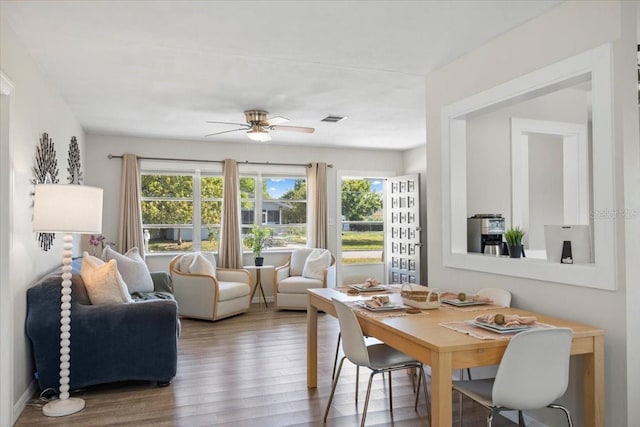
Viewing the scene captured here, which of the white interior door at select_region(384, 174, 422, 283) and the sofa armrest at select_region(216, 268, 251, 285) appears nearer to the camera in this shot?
the sofa armrest at select_region(216, 268, 251, 285)

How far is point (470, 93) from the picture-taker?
3.47m

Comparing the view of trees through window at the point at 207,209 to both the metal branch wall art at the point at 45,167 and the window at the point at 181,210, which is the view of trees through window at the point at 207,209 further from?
the metal branch wall art at the point at 45,167


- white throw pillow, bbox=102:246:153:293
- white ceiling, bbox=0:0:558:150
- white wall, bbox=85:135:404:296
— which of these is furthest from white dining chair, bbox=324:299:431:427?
white wall, bbox=85:135:404:296

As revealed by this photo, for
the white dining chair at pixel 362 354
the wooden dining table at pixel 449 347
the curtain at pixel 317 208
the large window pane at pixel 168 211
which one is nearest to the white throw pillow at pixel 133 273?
the large window pane at pixel 168 211

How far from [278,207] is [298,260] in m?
1.04

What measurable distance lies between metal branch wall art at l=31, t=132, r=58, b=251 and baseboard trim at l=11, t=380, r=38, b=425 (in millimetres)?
1098

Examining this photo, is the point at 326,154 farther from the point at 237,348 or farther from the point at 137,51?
the point at 137,51

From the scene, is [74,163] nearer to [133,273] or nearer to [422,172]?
[133,273]

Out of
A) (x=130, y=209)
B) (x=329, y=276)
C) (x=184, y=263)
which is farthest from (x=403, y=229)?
(x=130, y=209)

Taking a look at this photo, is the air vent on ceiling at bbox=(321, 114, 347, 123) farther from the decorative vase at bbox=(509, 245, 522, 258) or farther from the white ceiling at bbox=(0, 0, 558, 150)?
the decorative vase at bbox=(509, 245, 522, 258)

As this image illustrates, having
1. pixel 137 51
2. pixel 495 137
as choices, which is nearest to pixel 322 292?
pixel 495 137

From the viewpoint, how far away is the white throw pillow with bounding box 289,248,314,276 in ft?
23.6

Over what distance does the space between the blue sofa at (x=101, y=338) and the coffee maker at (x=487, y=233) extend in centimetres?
254

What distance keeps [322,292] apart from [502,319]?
5.08 ft
